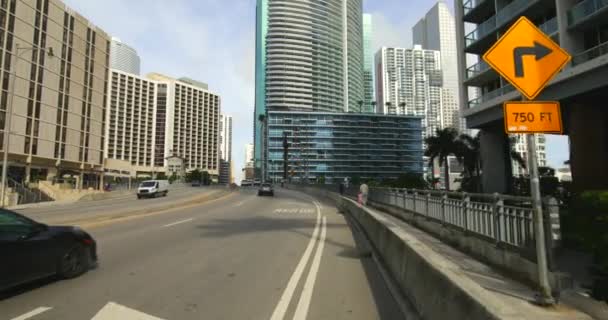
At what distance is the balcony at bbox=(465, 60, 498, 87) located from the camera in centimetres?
3556

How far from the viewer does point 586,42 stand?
26.8 m

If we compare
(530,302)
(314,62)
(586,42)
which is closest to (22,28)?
(586,42)

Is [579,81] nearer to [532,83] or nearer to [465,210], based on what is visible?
[465,210]

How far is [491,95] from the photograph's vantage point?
3394cm

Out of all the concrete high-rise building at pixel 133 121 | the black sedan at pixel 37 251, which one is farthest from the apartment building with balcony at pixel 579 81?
the concrete high-rise building at pixel 133 121

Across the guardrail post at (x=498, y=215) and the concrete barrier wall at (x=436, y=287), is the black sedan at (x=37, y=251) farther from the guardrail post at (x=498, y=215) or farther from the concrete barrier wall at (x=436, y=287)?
the guardrail post at (x=498, y=215)

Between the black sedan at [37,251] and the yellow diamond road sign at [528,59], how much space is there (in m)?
6.75

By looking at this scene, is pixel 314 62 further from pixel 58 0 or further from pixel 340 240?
pixel 340 240

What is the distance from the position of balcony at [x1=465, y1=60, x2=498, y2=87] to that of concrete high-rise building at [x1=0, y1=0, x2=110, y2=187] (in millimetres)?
54125

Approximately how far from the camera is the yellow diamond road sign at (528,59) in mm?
4605

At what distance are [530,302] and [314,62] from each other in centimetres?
18962

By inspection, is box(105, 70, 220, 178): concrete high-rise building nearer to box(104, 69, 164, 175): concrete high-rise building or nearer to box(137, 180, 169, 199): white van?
box(104, 69, 164, 175): concrete high-rise building

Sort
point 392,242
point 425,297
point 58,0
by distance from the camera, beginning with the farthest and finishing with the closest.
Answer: point 58,0 → point 392,242 → point 425,297

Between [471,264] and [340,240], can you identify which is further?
[340,240]
